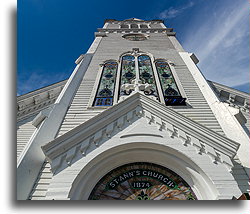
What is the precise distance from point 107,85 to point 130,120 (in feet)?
10.2

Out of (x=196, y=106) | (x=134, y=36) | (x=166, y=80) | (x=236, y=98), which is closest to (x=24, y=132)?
(x=166, y=80)

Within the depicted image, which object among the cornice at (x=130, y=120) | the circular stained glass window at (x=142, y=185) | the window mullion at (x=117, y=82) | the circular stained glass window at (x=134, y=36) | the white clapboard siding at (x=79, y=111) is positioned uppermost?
the circular stained glass window at (x=134, y=36)

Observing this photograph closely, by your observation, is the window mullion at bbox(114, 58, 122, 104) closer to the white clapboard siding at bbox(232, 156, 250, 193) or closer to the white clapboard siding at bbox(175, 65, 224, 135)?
the white clapboard siding at bbox(175, 65, 224, 135)

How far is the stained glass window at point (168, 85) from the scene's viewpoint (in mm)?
6370

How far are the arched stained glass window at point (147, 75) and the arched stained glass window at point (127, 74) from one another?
0.35 m

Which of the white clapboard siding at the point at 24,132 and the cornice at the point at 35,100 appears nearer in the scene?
the white clapboard siding at the point at 24,132

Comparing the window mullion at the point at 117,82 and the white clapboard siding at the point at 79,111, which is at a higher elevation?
the window mullion at the point at 117,82

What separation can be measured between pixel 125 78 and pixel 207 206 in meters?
5.69

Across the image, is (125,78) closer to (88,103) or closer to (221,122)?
(88,103)

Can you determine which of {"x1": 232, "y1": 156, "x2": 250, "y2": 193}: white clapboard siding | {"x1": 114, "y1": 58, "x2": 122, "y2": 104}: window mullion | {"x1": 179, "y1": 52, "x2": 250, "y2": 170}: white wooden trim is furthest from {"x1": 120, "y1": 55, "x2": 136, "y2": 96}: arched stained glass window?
{"x1": 232, "y1": 156, "x2": 250, "y2": 193}: white clapboard siding

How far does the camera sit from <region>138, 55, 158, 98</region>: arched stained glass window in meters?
6.61

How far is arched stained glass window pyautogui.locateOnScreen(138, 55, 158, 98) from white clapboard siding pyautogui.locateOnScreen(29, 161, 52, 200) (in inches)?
151

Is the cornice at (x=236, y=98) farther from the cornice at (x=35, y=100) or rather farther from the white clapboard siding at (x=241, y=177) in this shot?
the cornice at (x=35, y=100)

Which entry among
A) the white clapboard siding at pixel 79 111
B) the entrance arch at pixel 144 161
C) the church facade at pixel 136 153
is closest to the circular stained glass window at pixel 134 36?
the white clapboard siding at pixel 79 111
